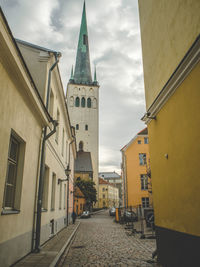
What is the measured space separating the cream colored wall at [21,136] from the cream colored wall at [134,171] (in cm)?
2180

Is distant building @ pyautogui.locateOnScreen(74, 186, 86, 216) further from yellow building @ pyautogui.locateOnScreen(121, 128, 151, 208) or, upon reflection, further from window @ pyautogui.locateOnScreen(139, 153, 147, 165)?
window @ pyautogui.locateOnScreen(139, 153, 147, 165)

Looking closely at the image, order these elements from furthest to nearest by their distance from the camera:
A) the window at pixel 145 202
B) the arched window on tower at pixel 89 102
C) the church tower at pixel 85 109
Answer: the arched window on tower at pixel 89 102
the church tower at pixel 85 109
the window at pixel 145 202

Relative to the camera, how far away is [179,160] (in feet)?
16.0

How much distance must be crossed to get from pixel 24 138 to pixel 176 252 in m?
4.60

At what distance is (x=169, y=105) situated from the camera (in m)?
5.49

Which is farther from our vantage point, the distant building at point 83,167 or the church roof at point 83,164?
the church roof at point 83,164

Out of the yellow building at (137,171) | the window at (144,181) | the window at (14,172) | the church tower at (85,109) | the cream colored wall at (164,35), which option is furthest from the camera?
the church tower at (85,109)

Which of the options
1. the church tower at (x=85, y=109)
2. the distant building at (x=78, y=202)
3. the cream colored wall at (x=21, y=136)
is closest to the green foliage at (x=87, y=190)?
the distant building at (x=78, y=202)

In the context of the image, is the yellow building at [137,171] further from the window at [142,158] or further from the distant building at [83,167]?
the distant building at [83,167]

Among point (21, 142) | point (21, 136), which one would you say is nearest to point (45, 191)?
point (21, 142)

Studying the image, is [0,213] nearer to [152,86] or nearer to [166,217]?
[166,217]

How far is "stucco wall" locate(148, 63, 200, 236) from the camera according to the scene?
4230 millimetres

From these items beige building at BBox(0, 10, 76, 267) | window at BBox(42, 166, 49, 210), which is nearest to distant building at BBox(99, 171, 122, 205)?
window at BBox(42, 166, 49, 210)

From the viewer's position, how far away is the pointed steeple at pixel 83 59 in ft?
216
